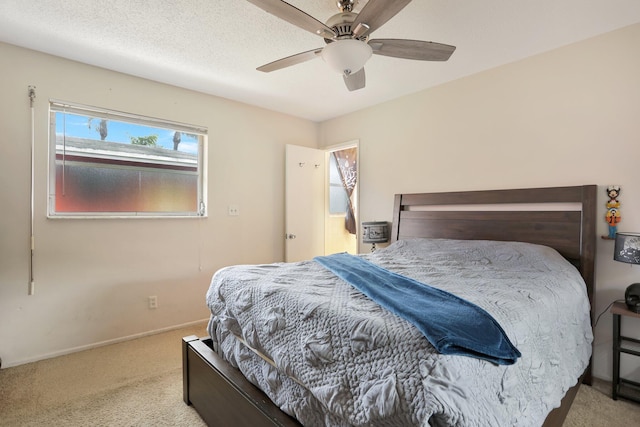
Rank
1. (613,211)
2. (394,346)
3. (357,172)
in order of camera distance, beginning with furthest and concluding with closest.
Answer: (357,172)
(613,211)
(394,346)

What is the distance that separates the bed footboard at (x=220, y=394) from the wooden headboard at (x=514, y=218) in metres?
2.35

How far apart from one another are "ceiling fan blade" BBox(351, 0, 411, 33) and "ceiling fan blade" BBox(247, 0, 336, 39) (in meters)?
0.17

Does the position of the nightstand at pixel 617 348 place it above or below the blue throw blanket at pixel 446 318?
below

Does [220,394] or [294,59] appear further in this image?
[294,59]

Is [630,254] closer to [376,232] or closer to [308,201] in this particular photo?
[376,232]

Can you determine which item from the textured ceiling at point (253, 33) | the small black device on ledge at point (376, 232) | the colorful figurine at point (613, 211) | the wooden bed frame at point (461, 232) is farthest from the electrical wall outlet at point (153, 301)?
the colorful figurine at point (613, 211)

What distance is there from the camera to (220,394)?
168 centimetres

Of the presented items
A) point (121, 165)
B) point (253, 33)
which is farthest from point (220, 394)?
point (121, 165)

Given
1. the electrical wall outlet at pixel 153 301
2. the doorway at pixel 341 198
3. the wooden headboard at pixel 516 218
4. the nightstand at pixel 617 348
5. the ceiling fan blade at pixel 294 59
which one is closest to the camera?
the ceiling fan blade at pixel 294 59

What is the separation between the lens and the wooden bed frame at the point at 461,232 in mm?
1545

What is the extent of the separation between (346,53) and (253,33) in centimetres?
98

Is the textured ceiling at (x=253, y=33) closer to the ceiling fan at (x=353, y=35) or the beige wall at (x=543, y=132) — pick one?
the beige wall at (x=543, y=132)

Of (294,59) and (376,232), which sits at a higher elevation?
(294,59)

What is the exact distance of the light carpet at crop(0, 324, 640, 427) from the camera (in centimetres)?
190
